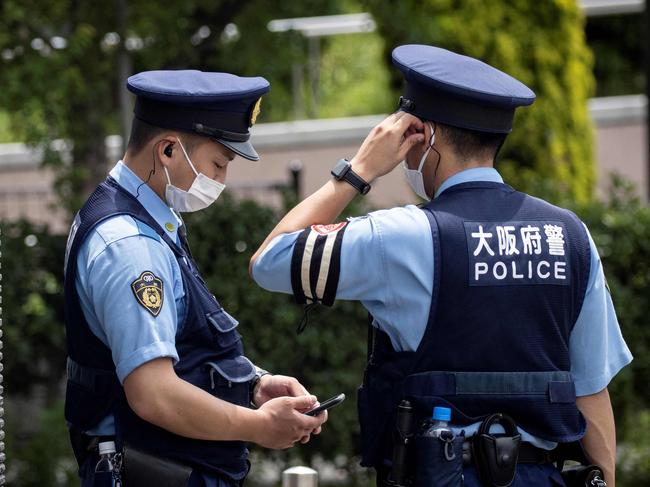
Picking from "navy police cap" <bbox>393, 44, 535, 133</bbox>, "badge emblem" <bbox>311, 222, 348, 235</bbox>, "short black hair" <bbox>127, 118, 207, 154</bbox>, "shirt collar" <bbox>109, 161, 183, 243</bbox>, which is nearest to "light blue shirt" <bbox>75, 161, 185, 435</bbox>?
"shirt collar" <bbox>109, 161, 183, 243</bbox>

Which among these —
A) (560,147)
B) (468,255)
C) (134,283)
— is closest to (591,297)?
(468,255)

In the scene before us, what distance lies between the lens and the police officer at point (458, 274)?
115 inches

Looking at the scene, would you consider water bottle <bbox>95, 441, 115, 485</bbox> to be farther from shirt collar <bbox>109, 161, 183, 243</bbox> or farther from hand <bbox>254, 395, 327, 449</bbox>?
shirt collar <bbox>109, 161, 183, 243</bbox>

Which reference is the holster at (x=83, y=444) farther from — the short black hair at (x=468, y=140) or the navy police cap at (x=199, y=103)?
the short black hair at (x=468, y=140)

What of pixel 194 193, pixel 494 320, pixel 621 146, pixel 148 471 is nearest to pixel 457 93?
pixel 494 320

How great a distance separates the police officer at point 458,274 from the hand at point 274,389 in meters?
0.23

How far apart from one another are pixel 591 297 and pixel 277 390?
2.95 ft

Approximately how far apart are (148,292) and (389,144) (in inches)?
28.7

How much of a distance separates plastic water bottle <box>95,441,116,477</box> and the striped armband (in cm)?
64

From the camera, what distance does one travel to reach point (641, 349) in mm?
6586

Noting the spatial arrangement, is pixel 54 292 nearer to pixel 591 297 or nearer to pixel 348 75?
pixel 591 297

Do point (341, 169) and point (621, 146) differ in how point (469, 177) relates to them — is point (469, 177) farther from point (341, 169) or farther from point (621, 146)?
point (621, 146)

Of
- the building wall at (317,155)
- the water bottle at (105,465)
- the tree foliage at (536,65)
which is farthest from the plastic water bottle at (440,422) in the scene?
the building wall at (317,155)

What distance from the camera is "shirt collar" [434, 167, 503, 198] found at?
10.0ft
